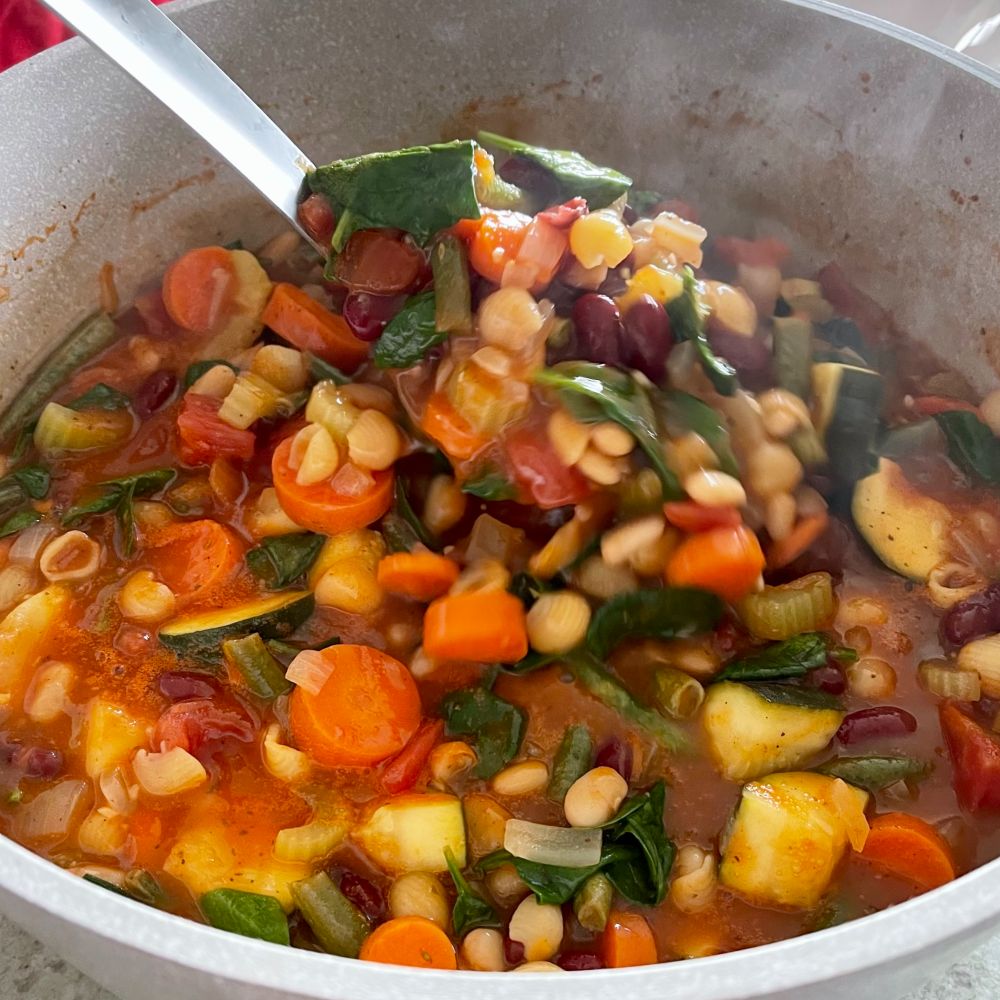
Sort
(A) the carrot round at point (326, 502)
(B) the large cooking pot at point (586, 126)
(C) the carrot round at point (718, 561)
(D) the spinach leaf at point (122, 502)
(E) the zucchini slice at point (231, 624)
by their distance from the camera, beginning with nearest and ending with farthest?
1. (C) the carrot round at point (718, 561)
2. (E) the zucchini slice at point (231, 624)
3. (A) the carrot round at point (326, 502)
4. (D) the spinach leaf at point (122, 502)
5. (B) the large cooking pot at point (586, 126)

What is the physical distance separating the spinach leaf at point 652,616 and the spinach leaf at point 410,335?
0.61m

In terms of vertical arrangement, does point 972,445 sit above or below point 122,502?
below

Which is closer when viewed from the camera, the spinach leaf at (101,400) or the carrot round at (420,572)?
the carrot round at (420,572)

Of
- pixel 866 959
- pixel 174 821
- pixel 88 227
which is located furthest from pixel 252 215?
pixel 866 959

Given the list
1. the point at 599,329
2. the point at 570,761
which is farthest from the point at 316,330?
the point at 570,761

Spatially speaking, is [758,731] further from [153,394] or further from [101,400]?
[101,400]

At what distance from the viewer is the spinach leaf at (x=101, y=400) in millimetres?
2500

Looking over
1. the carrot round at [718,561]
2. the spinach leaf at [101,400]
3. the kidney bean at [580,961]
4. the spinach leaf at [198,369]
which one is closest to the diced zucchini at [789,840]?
the kidney bean at [580,961]

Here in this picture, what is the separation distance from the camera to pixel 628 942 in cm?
181

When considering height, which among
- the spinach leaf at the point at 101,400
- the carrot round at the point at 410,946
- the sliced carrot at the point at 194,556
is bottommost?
the carrot round at the point at 410,946

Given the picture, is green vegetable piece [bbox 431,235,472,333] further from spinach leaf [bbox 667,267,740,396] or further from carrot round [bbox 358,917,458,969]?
carrot round [bbox 358,917,458,969]

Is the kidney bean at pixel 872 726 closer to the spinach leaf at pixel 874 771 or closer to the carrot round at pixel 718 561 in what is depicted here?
the spinach leaf at pixel 874 771

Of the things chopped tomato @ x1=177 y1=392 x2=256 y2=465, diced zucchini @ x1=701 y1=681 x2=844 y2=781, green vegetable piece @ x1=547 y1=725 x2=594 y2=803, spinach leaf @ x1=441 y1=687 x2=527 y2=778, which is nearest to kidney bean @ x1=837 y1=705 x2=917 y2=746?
diced zucchini @ x1=701 y1=681 x2=844 y2=781

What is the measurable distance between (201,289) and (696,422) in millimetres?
1277
